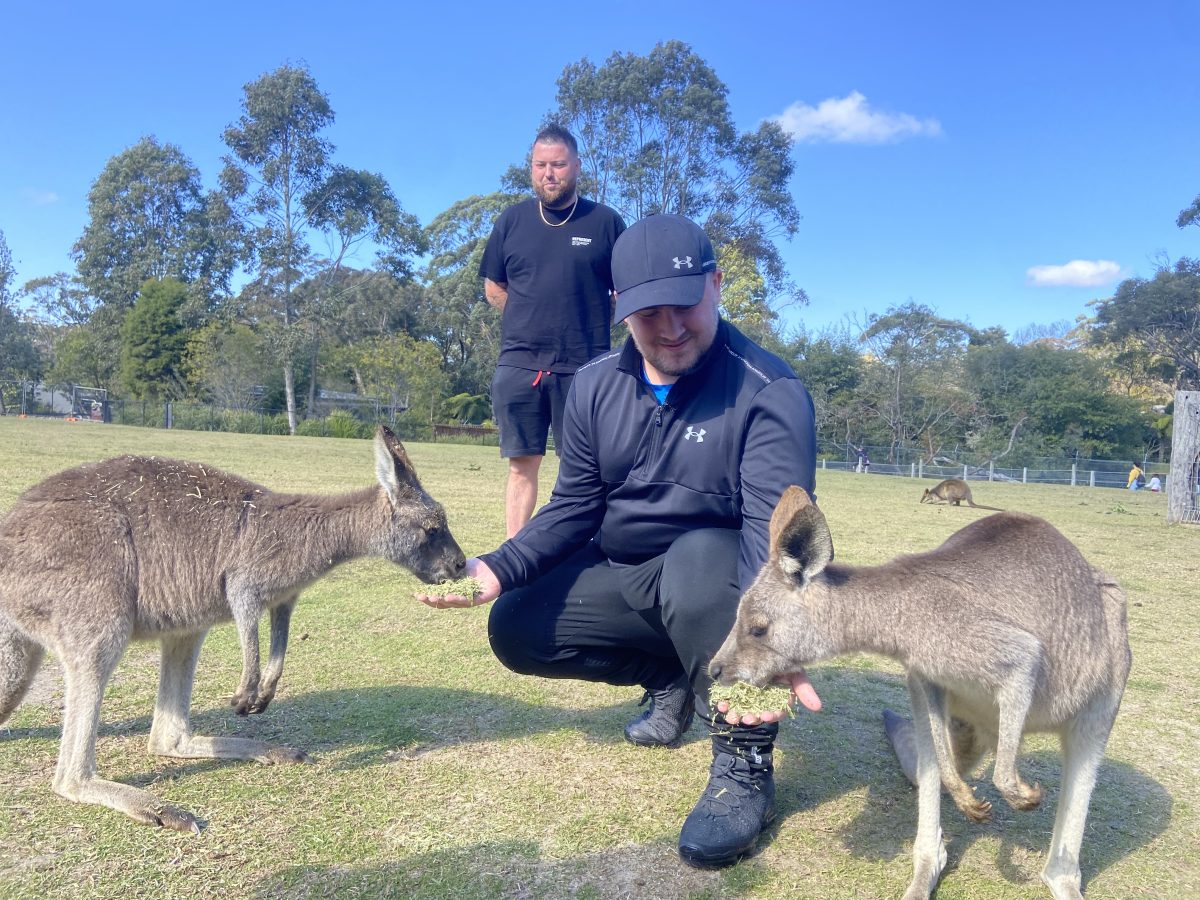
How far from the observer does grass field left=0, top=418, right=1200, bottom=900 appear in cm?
222

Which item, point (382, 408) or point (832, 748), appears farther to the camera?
point (382, 408)

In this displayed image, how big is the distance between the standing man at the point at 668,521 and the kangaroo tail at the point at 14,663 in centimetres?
120

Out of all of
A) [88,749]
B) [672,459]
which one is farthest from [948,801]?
[88,749]

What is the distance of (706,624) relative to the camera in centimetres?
267

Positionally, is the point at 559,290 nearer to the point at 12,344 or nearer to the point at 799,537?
the point at 799,537

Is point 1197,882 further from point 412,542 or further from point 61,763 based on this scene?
point 61,763

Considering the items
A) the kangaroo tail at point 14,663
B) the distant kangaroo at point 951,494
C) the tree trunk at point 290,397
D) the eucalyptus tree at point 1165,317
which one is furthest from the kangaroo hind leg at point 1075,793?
the eucalyptus tree at point 1165,317

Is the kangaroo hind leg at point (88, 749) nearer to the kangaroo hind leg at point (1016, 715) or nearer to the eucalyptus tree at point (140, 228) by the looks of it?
the kangaroo hind leg at point (1016, 715)

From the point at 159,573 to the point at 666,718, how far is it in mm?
1775

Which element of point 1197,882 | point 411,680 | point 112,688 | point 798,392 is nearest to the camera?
point 1197,882

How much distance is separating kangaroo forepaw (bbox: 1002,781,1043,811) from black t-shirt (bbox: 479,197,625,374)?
123 inches

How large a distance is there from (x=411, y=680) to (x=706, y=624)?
1566mm

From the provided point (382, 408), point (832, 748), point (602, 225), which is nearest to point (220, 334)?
point (382, 408)

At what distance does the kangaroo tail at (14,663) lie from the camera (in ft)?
8.72
